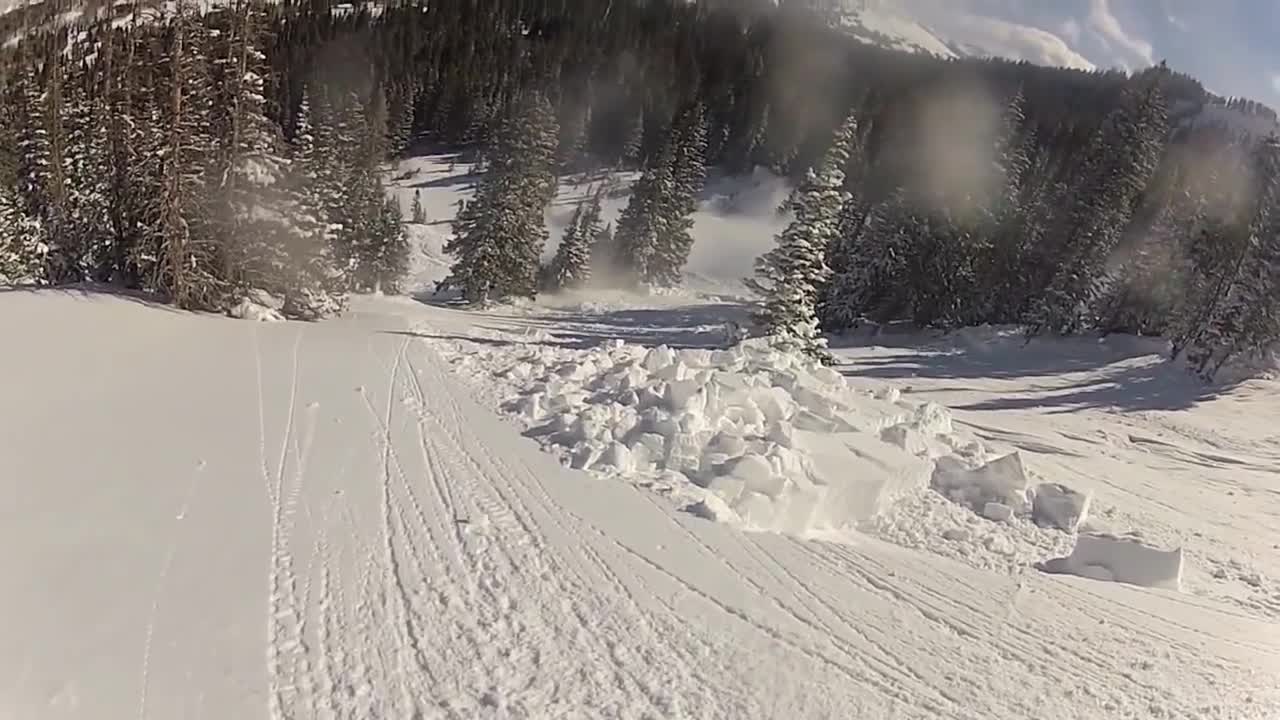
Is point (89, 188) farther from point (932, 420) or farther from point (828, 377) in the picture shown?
point (932, 420)

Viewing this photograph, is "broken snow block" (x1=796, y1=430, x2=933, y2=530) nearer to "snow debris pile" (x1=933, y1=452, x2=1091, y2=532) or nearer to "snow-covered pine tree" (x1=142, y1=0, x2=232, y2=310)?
"snow debris pile" (x1=933, y1=452, x2=1091, y2=532)

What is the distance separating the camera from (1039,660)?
24.9 ft

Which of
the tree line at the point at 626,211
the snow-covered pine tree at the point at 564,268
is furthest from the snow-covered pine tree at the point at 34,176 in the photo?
the snow-covered pine tree at the point at 564,268

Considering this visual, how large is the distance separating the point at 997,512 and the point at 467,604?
841 centimetres

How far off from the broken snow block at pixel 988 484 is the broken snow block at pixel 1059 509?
0.22m

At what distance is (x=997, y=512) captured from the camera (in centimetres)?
1195

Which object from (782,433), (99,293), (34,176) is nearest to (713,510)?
(782,433)

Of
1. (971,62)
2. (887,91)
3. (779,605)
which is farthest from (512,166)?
(971,62)

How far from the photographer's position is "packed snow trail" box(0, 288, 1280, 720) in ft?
20.2

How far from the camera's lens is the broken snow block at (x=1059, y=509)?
12055 millimetres

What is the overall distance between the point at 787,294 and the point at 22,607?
22.3m

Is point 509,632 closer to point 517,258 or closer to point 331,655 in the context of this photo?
point 331,655

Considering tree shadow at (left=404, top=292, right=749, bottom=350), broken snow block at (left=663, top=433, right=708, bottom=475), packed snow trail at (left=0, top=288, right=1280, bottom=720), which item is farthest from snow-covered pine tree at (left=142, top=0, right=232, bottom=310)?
broken snow block at (left=663, top=433, right=708, bottom=475)

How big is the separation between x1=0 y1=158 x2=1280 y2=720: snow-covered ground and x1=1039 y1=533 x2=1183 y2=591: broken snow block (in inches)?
1.6
